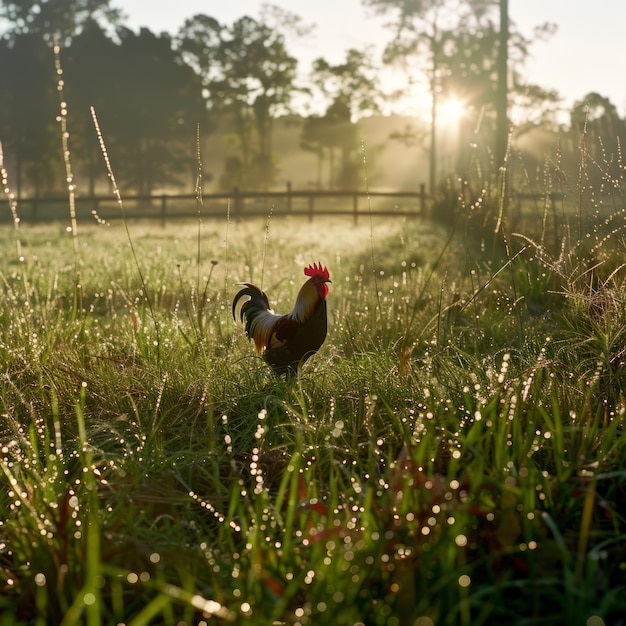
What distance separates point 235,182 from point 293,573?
132 ft

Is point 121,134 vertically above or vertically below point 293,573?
above

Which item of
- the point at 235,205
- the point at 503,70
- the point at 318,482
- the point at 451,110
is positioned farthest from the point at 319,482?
the point at 451,110

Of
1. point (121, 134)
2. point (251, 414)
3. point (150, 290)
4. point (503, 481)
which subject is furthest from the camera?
point (121, 134)

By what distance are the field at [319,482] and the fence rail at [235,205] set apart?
1207 centimetres

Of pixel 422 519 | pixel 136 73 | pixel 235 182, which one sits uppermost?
pixel 136 73

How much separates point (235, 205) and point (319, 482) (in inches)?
874

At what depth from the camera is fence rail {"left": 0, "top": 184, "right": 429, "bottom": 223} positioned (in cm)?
2111

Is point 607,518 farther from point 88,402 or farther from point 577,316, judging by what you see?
point 88,402

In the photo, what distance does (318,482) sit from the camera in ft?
8.22

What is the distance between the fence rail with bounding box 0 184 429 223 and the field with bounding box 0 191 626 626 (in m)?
12.1

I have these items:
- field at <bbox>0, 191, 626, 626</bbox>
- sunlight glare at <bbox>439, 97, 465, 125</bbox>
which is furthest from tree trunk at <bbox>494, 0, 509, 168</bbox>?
sunlight glare at <bbox>439, 97, 465, 125</bbox>

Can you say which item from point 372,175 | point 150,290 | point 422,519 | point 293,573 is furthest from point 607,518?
point 372,175

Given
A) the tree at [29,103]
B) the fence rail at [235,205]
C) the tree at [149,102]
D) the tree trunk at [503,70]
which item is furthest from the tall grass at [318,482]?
the tree at [149,102]

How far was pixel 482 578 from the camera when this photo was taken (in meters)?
1.85
